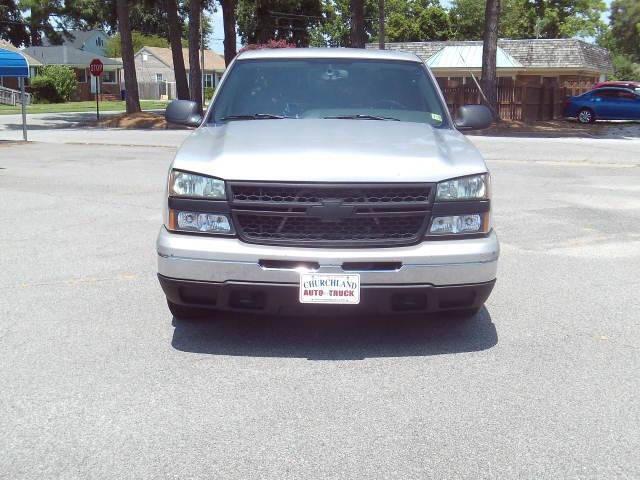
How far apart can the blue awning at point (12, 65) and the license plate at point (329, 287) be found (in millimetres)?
18108

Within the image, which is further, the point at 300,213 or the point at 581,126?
the point at 581,126

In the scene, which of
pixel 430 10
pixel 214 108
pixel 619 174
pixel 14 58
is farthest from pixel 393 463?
pixel 430 10

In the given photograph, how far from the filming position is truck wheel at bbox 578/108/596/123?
35500 millimetres

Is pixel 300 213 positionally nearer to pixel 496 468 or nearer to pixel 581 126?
pixel 496 468

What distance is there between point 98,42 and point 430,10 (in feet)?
136

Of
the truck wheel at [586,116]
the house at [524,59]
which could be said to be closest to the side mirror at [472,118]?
the truck wheel at [586,116]

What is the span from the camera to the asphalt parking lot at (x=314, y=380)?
3.61m

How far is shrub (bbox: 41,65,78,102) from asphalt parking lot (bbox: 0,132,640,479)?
62832 mm

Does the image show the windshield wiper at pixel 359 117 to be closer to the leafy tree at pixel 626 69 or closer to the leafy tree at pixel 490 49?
the leafy tree at pixel 490 49

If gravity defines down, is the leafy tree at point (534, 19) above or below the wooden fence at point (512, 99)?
above

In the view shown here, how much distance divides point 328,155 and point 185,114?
2.25m

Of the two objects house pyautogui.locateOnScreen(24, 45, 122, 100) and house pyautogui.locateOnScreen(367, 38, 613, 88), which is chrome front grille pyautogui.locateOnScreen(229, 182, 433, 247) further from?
house pyautogui.locateOnScreen(24, 45, 122, 100)

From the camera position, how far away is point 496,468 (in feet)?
11.6

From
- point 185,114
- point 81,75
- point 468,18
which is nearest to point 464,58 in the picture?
point 468,18
